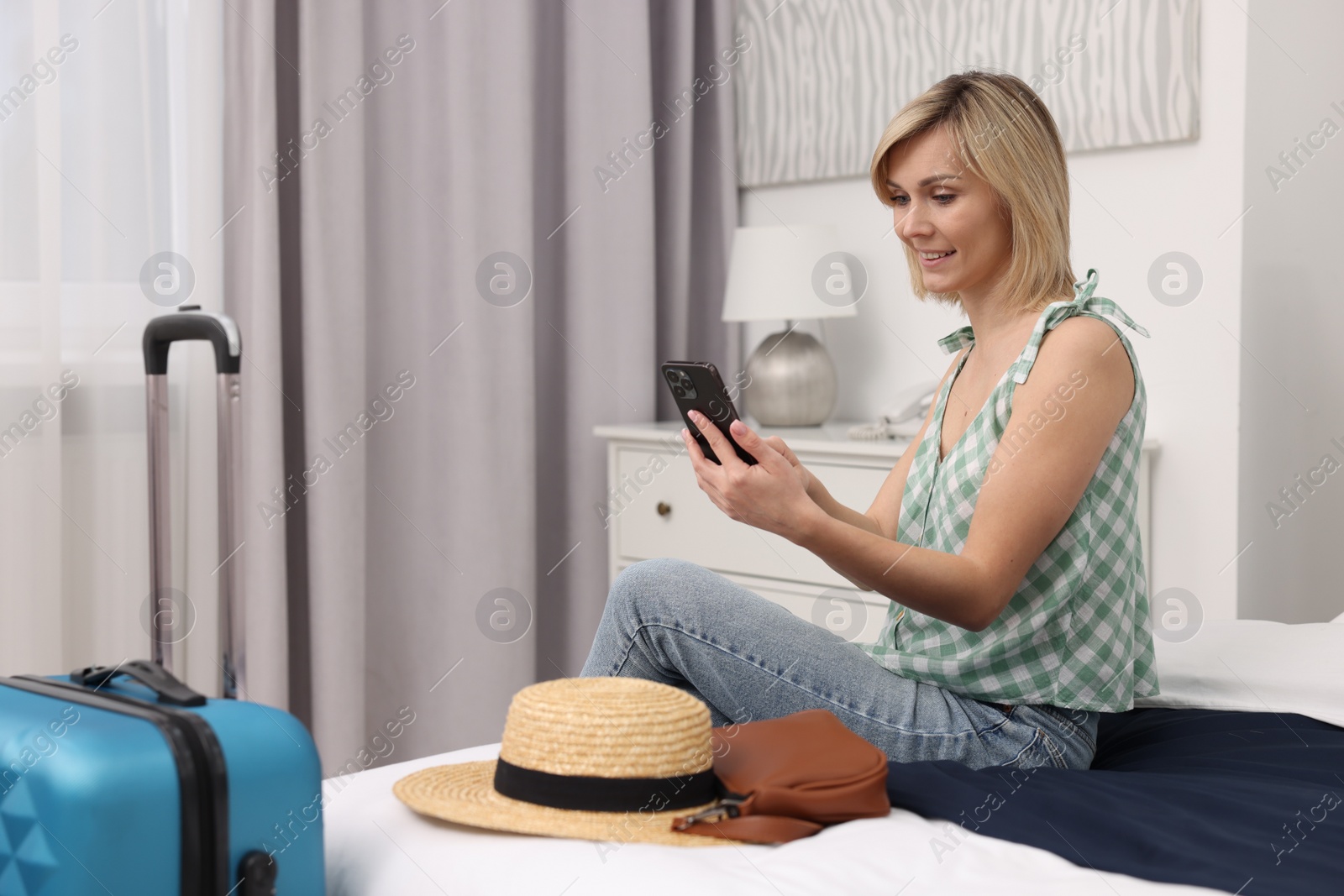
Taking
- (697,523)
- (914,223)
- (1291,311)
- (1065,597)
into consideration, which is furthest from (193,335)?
(1291,311)

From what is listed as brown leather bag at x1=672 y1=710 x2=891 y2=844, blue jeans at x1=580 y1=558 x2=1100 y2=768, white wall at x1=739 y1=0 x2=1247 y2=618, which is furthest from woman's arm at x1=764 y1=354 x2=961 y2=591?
white wall at x1=739 y1=0 x2=1247 y2=618

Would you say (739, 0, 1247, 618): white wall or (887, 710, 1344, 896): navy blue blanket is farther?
(739, 0, 1247, 618): white wall

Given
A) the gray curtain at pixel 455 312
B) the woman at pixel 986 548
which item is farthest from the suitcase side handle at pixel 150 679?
the gray curtain at pixel 455 312

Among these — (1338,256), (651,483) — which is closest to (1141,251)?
(1338,256)

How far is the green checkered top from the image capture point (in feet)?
3.84

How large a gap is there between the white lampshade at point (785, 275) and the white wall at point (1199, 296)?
0.50 meters

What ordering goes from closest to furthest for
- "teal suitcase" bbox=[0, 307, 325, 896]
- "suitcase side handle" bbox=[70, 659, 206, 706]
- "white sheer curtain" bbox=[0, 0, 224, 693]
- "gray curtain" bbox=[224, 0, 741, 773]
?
1. "teal suitcase" bbox=[0, 307, 325, 896]
2. "suitcase side handle" bbox=[70, 659, 206, 706]
3. "white sheer curtain" bbox=[0, 0, 224, 693]
4. "gray curtain" bbox=[224, 0, 741, 773]

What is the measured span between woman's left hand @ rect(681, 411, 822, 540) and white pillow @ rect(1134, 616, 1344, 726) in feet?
1.73

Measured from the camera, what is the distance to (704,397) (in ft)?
3.99

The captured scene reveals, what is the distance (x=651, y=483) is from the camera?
2.49 metres

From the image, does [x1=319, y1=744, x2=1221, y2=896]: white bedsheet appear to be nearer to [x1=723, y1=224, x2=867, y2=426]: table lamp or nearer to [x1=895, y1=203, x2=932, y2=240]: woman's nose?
[x1=895, y1=203, x2=932, y2=240]: woman's nose

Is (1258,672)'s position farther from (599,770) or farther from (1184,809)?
(599,770)

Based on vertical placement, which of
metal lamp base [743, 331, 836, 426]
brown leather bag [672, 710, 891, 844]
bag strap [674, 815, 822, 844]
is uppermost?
metal lamp base [743, 331, 836, 426]

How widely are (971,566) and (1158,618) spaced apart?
1260 mm
